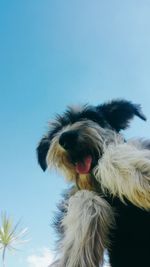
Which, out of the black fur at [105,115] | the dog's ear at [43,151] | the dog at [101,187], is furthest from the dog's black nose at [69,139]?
the dog's ear at [43,151]

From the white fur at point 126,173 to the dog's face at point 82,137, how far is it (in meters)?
0.20

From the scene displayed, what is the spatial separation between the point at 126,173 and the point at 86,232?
0.57 metres

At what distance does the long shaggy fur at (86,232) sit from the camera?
13.0ft

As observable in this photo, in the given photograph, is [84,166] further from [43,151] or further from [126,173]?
[43,151]

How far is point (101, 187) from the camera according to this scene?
4363 millimetres

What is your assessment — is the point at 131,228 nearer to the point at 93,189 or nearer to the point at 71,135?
the point at 93,189

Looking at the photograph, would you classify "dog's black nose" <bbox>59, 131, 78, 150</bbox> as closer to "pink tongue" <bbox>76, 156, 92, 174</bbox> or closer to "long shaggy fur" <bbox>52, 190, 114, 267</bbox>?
"pink tongue" <bbox>76, 156, 92, 174</bbox>

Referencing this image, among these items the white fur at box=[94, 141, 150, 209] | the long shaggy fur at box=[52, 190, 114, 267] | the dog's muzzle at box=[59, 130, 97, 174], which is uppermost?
the dog's muzzle at box=[59, 130, 97, 174]

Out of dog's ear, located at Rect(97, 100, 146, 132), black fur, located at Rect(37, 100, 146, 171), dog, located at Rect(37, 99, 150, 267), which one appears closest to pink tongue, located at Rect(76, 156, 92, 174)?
dog, located at Rect(37, 99, 150, 267)

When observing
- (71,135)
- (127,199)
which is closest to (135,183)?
(127,199)

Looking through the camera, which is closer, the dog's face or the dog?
the dog

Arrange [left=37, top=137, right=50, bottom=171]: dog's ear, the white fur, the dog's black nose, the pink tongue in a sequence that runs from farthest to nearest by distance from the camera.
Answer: [left=37, top=137, right=50, bottom=171]: dog's ear < the dog's black nose < the pink tongue < the white fur

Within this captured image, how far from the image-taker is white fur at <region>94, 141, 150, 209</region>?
12.8 ft

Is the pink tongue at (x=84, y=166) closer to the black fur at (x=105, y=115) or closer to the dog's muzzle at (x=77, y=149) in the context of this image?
the dog's muzzle at (x=77, y=149)
